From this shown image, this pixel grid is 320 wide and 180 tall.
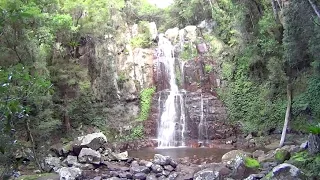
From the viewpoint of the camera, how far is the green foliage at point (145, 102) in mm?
20078

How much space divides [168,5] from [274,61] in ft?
48.8

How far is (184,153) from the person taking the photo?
1580 centimetres

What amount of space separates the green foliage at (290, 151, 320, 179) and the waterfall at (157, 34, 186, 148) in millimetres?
10302

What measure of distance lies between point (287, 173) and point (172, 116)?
40.6ft

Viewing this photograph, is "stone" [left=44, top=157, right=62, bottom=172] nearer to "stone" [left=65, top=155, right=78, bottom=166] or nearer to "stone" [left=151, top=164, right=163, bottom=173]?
"stone" [left=65, top=155, right=78, bottom=166]

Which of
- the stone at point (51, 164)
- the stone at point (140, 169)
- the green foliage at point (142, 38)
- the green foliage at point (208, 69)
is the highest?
the green foliage at point (142, 38)

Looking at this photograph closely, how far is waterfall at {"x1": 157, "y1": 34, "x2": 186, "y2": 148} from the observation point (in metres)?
18.7

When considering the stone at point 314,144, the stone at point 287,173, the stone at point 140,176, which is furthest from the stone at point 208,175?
Answer: the stone at point 314,144

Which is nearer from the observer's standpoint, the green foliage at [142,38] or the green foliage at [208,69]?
the green foliage at [208,69]

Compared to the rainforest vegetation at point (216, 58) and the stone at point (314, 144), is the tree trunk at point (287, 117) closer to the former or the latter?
the rainforest vegetation at point (216, 58)

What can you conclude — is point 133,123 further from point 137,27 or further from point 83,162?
point 137,27

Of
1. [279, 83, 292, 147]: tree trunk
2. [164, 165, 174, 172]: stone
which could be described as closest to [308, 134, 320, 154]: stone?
[164, 165, 174, 172]: stone

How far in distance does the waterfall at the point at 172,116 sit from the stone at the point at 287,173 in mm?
10708

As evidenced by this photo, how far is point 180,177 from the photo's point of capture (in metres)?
11.2
